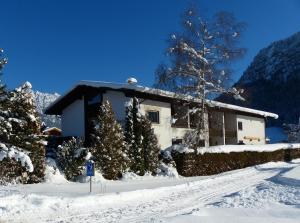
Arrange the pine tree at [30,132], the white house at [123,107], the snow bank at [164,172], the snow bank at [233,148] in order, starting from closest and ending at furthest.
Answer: the pine tree at [30,132]
the snow bank at [164,172]
the snow bank at [233,148]
the white house at [123,107]

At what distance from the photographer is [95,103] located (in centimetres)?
3741

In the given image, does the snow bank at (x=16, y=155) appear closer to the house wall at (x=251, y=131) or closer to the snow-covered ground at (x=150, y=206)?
the snow-covered ground at (x=150, y=206)

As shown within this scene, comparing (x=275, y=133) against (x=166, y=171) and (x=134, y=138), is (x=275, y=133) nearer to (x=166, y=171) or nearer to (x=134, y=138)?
(x=166, y=171)

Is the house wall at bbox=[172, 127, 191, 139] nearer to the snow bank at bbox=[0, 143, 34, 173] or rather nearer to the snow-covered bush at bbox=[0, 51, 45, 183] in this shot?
the snow-covered bush at bbox=[0, 51, 45, 183]

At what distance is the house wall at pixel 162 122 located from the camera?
36.6 metres

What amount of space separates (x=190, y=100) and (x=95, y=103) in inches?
307

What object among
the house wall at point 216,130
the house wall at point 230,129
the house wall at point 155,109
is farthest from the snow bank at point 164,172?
the house wall at point 230,129

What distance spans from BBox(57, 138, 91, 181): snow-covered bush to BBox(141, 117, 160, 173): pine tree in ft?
16.0

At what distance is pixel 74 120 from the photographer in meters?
39.3

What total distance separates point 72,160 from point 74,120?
15205mm

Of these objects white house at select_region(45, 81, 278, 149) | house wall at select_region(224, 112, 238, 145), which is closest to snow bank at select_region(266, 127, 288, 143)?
house wall at select_region(224, 112, 238, 145)

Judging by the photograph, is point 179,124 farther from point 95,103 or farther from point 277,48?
point 277,48

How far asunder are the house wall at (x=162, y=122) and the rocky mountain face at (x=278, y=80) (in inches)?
3982

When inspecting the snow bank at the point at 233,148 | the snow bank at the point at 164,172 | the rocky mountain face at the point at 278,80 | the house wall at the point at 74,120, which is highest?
the rocky mountain face at the point at 278,80
